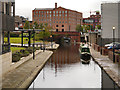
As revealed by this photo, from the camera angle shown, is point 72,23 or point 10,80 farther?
point 72,23

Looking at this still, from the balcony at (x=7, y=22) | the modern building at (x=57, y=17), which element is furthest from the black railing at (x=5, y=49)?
the modern building at (x=57, y=17)

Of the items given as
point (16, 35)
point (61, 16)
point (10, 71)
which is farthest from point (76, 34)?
point (10, 71)

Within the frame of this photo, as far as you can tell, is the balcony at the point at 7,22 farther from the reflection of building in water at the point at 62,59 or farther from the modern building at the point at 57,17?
the modern building at the point at 57,17

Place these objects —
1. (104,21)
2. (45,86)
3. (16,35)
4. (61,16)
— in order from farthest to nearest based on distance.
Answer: (61,16) < (16,35) < (104,21) < (45,86)

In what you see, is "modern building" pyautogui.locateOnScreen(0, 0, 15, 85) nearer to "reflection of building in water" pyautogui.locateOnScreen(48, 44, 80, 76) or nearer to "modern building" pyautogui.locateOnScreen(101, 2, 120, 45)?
"reflection of building in water" pyautogui.locateOnScreen(48, 44, 80, 76)

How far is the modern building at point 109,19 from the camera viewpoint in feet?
205

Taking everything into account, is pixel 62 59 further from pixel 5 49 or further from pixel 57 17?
pixel 57 17

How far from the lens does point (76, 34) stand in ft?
360

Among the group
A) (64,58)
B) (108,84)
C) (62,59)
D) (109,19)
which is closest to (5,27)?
(108,84)

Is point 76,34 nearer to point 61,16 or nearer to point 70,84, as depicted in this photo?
point 61,16

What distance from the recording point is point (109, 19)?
64188 mm

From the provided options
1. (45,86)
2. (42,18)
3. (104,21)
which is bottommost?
(45,86)

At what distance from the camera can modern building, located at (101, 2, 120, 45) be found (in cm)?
6244

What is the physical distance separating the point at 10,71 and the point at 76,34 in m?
88.9
